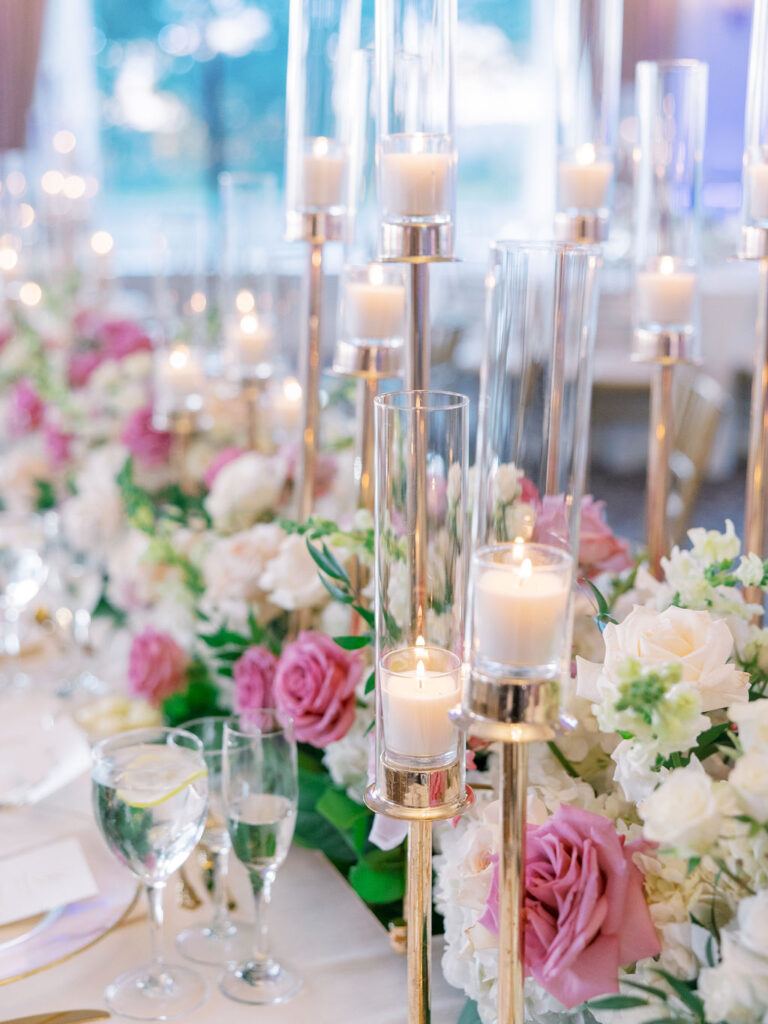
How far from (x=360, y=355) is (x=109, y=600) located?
2.63 ft

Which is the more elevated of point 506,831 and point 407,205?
point 407,205

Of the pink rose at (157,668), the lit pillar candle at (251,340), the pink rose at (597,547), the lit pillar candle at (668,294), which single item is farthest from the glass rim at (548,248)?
the lit pillar candle at (251,340)

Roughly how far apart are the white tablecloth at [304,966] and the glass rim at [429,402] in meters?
0.50

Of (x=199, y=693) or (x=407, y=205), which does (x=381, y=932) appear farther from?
(x=407, y=205)

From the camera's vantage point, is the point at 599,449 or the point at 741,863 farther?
the point at 599,449

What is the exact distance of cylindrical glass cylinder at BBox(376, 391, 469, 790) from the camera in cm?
72

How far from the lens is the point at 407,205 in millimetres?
963

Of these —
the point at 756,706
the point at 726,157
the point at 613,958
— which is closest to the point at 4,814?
the point at 613,958

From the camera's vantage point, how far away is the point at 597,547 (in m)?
1.15

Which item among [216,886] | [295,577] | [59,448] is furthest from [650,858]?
[59,448]

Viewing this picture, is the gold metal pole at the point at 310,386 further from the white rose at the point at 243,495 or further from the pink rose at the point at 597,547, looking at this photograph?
the pink rose at the point at 597,547

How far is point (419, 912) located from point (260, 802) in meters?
0.21

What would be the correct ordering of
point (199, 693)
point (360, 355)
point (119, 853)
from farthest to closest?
1. point (199, 693)
2. point (360, 355)
3. point (119, 853)

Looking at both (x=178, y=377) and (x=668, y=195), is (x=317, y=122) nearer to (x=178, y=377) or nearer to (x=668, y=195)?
(x=668, y=195)
